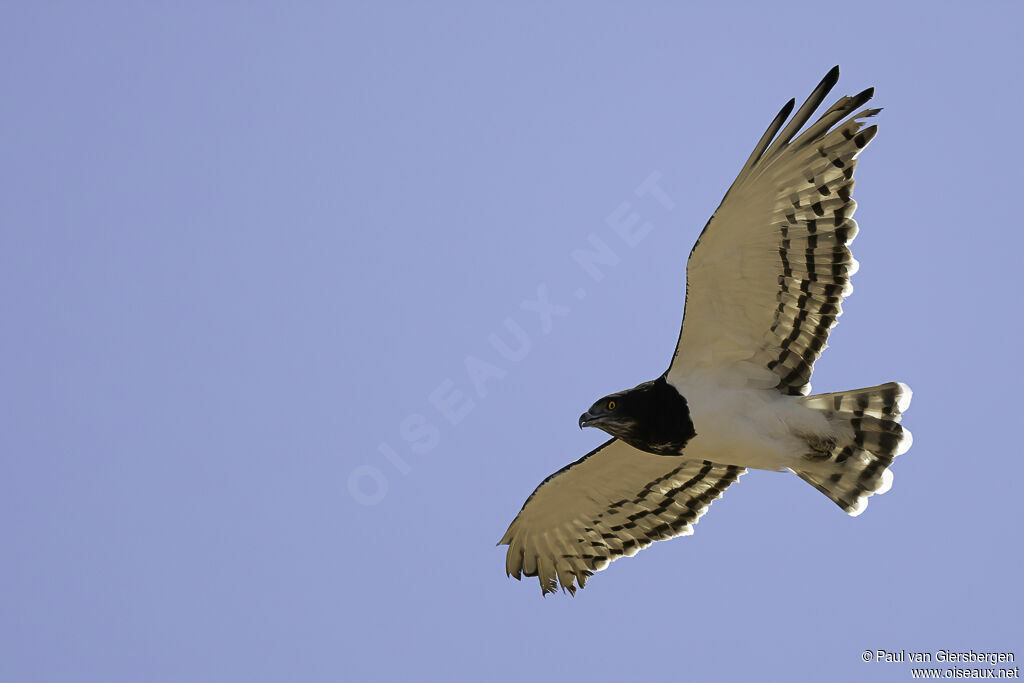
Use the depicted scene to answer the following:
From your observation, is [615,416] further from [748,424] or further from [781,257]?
[781,257]

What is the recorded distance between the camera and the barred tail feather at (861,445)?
32.4 feet

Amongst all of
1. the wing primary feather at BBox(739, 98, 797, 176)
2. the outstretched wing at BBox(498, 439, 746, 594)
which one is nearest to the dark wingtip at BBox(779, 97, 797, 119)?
the wing primary feather at BBox(739, 98, 797, 176)

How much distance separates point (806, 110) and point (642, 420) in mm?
3118

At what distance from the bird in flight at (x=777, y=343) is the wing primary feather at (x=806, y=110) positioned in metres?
0.01

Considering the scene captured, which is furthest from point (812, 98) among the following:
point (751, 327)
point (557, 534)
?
point (557, 534)

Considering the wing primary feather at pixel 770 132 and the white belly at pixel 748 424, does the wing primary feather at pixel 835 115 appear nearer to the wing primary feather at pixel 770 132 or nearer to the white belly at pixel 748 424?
the wing primary feather at pixel 770 132

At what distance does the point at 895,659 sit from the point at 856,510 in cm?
173

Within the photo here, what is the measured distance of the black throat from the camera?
10242 mm

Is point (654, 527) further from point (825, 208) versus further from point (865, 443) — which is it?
point (825, 208)

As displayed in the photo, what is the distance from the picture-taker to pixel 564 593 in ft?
39.0

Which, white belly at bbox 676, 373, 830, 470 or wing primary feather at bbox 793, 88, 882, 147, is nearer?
wing primary feather at bbox 793, 88, 882, 147

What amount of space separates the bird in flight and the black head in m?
0.01

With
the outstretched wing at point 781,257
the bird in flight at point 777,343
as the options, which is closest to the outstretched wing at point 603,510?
the bird in flight at point 777,343

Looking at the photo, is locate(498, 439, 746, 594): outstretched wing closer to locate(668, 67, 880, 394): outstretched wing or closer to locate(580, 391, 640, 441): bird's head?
locate(580, 391, 640, 441): bird's head
